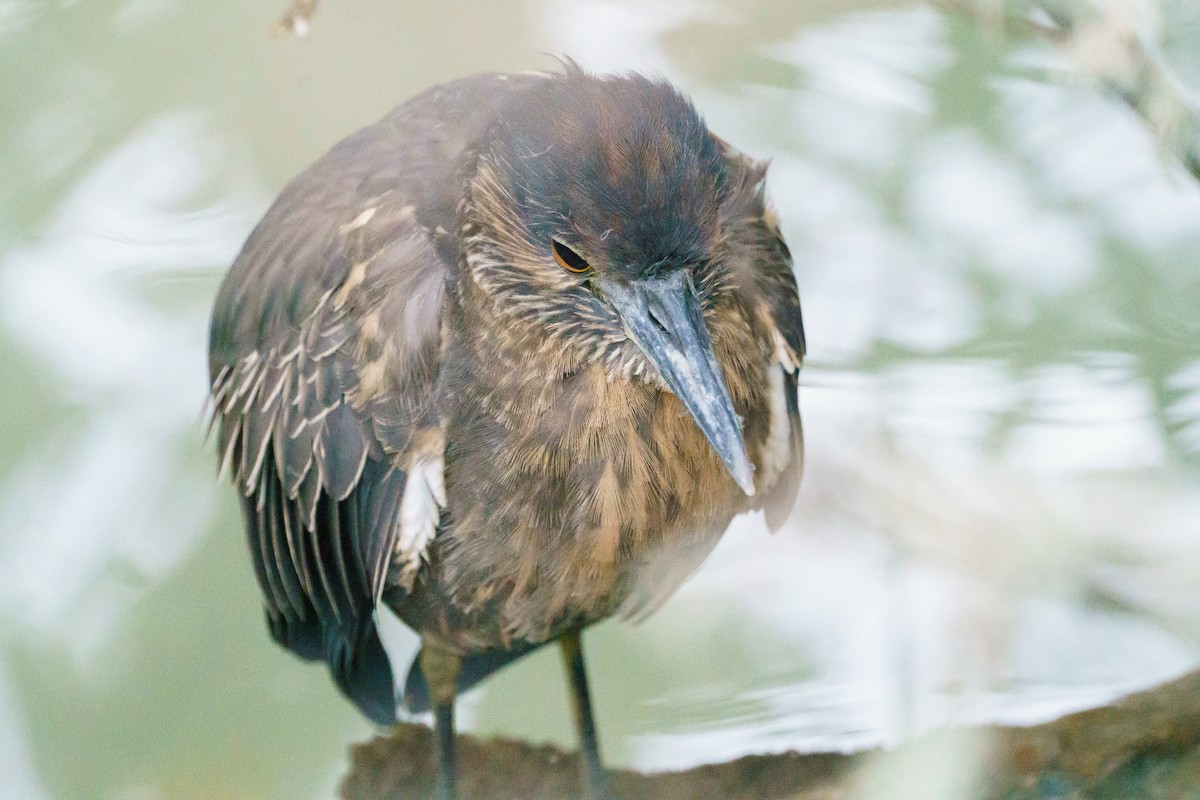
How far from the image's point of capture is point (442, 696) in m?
1.98

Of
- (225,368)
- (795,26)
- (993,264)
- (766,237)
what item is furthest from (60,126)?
(993,264)

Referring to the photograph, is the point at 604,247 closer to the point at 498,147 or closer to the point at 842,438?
the point at 498,147

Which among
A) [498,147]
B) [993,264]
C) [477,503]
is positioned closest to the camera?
[498,147]

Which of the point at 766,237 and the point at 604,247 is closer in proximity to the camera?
the point at 604,247

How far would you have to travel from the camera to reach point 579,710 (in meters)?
2.03

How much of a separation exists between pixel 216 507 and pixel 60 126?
99 centimetres

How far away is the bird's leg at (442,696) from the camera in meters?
1.93

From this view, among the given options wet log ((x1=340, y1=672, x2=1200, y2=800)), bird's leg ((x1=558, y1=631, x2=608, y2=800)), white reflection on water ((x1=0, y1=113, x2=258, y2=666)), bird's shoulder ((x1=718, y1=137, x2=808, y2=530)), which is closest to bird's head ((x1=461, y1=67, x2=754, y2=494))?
bird's shoulder ((x1=718, y1=137, x2=808, y2=530))

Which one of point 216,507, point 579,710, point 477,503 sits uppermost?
point 477,503

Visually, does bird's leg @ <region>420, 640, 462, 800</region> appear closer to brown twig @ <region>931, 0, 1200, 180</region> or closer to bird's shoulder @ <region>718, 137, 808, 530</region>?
bird's shoulder @ <region>718, 137, 808, 530</region>

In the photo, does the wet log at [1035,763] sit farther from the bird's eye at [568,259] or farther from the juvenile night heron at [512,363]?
the bird's eye at [568,259]

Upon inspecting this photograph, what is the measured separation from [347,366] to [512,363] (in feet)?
0.77

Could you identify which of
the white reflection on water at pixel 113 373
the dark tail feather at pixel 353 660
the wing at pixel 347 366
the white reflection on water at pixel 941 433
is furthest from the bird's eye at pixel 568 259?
Result: the white reflection on water at pixel 113 373

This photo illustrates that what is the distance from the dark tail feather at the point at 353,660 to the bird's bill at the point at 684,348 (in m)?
0.77
